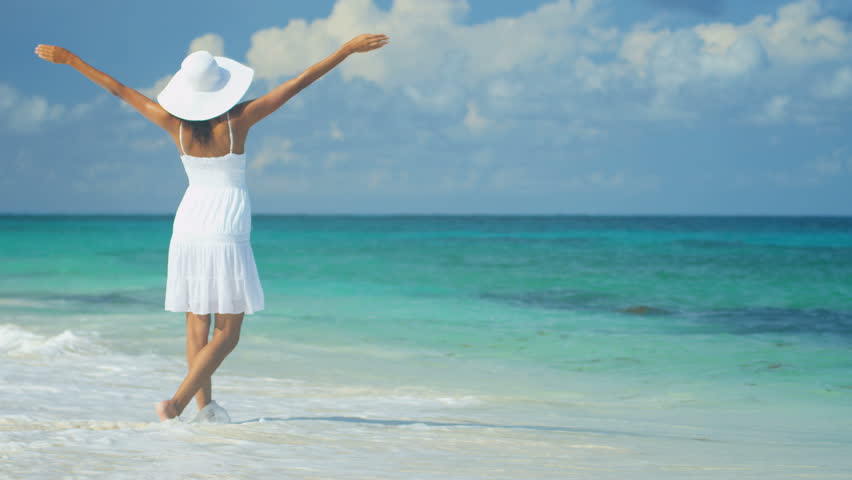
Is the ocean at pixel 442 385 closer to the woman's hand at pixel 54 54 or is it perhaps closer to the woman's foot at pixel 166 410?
the woman's foot at pixel 166 410

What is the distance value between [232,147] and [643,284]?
15986 mm

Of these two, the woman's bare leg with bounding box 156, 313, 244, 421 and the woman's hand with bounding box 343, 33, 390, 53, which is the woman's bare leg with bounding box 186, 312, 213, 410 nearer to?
the woman's bare leg with bounding box 156, 313, 244, 421

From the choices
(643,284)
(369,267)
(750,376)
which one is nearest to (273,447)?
(750,376)

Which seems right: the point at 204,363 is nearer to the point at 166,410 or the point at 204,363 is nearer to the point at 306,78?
the point at 166,410

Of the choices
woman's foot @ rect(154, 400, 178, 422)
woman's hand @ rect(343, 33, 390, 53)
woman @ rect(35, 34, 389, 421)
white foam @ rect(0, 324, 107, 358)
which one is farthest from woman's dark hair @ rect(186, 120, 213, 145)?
white foam @ rect(0, 324, 107, 358)

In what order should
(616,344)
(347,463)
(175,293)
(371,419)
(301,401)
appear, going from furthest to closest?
(616,344) < (301,401) < (371,419) < (175,293) < (347,463)

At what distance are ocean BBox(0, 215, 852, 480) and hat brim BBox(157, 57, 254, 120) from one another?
1297 mm

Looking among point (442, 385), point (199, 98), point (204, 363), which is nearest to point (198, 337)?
point (204, 363)

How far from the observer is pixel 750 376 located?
24.5 ft

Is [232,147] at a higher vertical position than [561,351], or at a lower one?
higher

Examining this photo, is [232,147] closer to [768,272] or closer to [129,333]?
[129,333]

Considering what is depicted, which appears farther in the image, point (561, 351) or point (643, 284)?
point (643, 284)

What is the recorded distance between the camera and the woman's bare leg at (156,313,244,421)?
3.56 meters

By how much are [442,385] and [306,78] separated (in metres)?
3.44
